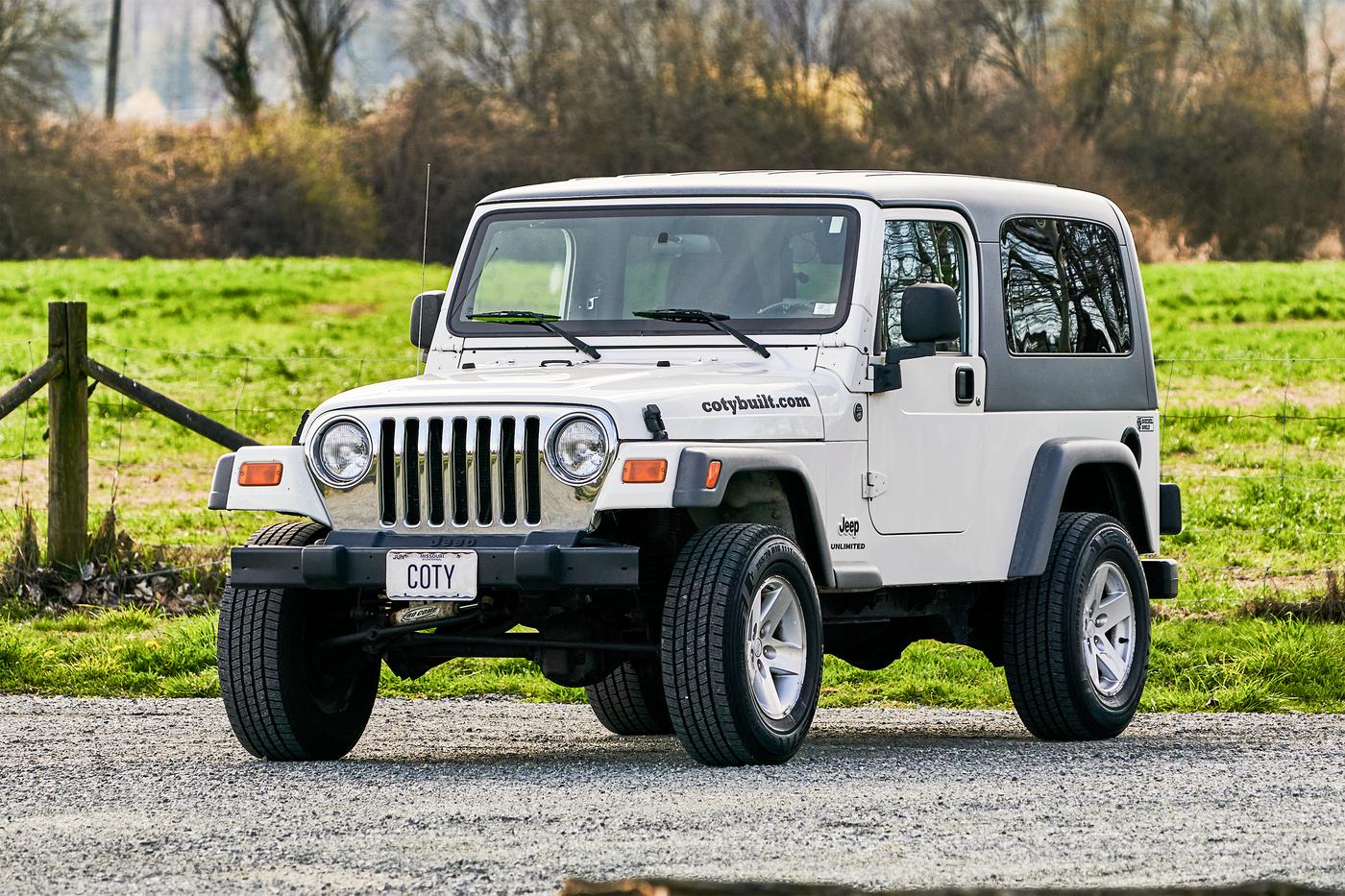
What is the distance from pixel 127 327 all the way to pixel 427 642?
2097 centimetres

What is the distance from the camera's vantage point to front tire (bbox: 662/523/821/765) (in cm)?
687

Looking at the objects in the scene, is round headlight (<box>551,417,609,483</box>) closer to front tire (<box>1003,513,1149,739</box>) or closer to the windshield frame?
the windshield frame

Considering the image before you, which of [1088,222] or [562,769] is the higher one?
[1088,222]

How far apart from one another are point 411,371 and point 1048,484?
604 inches

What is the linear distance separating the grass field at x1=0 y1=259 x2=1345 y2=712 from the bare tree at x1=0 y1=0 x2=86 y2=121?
2206 centimetres

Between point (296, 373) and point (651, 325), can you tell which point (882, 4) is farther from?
point (651, 325)

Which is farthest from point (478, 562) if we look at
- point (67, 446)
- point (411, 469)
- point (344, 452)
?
point (67, 446)

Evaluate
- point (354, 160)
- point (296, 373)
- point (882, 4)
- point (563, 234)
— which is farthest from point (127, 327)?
point (882, 4)

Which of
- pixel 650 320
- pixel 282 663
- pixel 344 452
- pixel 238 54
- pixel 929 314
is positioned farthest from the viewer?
pixel 238 54

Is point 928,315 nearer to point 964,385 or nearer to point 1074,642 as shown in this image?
point 964,385

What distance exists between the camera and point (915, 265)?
8.30 meters

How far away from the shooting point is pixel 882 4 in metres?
70.6

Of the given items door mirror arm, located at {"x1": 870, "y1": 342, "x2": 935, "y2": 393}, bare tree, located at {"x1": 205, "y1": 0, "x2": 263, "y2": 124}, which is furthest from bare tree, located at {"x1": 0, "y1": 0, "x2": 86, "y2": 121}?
door mirror arm, located at {"x1": 870, "y1": 342, "x2": 935, "y2": 393}

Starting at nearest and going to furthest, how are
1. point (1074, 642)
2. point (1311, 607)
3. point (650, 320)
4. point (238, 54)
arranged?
point (650, 320) < point (1074, 642) < point (1311, 607) < point (238, 54)
